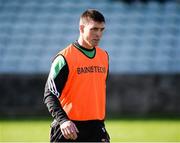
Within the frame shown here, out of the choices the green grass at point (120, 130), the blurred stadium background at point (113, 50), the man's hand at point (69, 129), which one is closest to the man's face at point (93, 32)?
the man's hand at point (69, 129)

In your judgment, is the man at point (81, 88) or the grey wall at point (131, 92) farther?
the grey wall at point (131, 92)

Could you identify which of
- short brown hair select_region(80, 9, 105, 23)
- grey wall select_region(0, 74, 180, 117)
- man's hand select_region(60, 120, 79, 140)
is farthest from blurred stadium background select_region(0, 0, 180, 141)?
man's hand select_region(60, 120, 79, 140)

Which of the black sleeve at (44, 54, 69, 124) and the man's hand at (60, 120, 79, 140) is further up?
the black sleeve at (44, 54, 69, 124)

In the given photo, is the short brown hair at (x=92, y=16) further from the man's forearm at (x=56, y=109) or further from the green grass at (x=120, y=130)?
the green grass at (x=120, y=130)

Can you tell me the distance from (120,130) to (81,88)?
22.5 feet

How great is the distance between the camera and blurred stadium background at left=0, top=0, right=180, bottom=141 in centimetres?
1482

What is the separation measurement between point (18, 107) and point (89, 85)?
9707 millimetres

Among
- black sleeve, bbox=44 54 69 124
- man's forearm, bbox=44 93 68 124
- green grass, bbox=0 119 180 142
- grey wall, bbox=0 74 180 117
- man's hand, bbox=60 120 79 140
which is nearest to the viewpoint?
man's hand, bbox=60 120 79 140

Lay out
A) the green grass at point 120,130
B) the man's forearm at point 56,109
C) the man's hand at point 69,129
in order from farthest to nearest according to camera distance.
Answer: the green grass at point 120,130, the man's forearm at point 56,109, the man's hand at point 69,129

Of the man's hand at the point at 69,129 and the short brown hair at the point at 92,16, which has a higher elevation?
the short brown hair at the point at 92,16

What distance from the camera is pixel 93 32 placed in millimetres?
5656

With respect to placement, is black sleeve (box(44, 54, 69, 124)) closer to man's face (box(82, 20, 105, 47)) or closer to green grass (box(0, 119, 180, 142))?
man's face (box(82, 20, 105, 47))

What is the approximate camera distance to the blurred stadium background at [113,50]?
14.8 meters

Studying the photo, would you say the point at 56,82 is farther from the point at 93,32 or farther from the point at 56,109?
the point at 93,32
